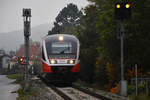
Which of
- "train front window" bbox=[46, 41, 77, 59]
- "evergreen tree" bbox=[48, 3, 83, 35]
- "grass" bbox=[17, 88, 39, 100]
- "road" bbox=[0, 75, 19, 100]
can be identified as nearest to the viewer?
"grass" bbox=[17, 88, 39, 100]

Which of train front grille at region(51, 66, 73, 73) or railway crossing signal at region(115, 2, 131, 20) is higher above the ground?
railway crossing signal at region(115, 2, 131, 20)

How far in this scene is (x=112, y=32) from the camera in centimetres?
1977

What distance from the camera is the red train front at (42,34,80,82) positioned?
18.5 meters

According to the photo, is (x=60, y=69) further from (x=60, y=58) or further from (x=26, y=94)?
(x=26, y=94)

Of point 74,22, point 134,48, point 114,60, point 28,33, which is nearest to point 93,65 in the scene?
point 114,60

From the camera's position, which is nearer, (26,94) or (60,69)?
(26,94)

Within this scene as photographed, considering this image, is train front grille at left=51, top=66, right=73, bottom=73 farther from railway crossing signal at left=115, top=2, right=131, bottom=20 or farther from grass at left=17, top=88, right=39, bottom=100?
railway crossing signal at left=115, top=2, right=131, bottom=20

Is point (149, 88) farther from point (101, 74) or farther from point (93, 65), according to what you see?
point (93, 65)

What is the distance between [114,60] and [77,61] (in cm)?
416

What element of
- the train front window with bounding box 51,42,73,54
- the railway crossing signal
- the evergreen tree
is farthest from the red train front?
the evergreen tree

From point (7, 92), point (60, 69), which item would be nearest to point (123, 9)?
point (60, 69)

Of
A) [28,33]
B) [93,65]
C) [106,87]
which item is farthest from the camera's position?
[93,65]

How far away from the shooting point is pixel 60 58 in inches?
738

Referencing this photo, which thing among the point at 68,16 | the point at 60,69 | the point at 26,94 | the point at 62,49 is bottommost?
the point at 26,94
